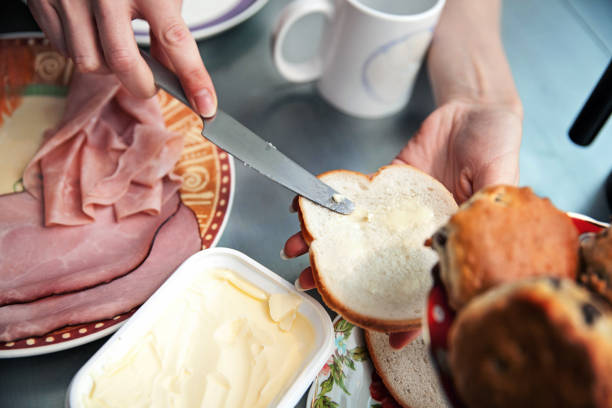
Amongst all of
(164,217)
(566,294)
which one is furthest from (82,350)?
(566,294)

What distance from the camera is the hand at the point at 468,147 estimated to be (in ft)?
3.35

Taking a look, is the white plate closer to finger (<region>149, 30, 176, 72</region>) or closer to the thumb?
the thumb

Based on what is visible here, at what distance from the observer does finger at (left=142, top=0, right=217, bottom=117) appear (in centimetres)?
95

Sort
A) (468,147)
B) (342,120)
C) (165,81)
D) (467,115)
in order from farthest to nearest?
(342,120) → (467,115) → (468,147) → (165,81)

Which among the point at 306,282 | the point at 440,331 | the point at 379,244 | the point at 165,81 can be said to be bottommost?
the point at 306,282

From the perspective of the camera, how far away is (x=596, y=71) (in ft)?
5.42

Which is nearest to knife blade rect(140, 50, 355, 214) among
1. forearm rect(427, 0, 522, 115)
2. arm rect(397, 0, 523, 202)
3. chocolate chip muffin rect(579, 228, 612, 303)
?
arm rect(397, 0, 523, 202)

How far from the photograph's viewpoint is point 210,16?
56.7 inches

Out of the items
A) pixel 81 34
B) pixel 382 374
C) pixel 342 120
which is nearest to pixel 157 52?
pixel 81 34

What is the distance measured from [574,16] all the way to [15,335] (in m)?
2.20

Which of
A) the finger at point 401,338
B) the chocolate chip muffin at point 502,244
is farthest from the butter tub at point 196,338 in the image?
the chocolate chip muffin at point 502,244

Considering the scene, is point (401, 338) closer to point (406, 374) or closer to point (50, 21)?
point (406, 374)

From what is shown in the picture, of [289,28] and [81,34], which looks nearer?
[81,34]

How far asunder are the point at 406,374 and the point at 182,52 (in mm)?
839
